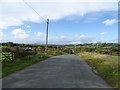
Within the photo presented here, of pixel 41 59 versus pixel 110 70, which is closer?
pixel 110 70

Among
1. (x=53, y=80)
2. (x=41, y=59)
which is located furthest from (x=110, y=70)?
(x=41, y=59)

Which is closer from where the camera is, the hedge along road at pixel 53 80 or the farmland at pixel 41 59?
the hedge along road at pixel 53 80

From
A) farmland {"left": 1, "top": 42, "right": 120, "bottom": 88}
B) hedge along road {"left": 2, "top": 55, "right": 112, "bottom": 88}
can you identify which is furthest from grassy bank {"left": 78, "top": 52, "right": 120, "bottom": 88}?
hedge along road {"left": 2, "top": 55, "right": 112, "bottom": 88}

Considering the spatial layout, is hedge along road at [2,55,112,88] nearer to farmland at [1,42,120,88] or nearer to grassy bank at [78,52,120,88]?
grassy bank at [78,52,120,88]

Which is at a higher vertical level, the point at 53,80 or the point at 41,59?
the point at 53,80

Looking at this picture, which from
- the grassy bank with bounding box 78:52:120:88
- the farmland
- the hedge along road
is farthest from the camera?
the farmland

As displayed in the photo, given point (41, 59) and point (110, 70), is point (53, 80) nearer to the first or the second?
point (110, 70)

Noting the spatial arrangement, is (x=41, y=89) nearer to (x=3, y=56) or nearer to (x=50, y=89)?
(x=50, y=89)

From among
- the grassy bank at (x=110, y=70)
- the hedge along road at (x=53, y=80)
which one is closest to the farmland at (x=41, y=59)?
the grassy bank at (x=110, y=70)

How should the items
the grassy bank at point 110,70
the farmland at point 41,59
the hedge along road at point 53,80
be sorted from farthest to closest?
the farmland at point 41,59, the grassy bank at point 110,70, the hedge along road at point 53,80

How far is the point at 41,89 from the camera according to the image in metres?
5.86

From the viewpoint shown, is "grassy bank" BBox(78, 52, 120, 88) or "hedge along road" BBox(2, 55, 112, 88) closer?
"hedge along road" BBox(2, 55, 112, 88)

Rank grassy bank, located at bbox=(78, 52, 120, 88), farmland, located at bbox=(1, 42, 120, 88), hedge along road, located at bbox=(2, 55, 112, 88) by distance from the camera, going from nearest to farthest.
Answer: hedge along road, located at bbox=(2, 55, 112, 88), grassy bank, located at bbox=(78, 52, 120, 88), farmland, located at bbox=(1, 42, 120, 88)

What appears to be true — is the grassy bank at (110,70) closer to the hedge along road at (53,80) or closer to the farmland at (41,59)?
the farmland at (41,59)
